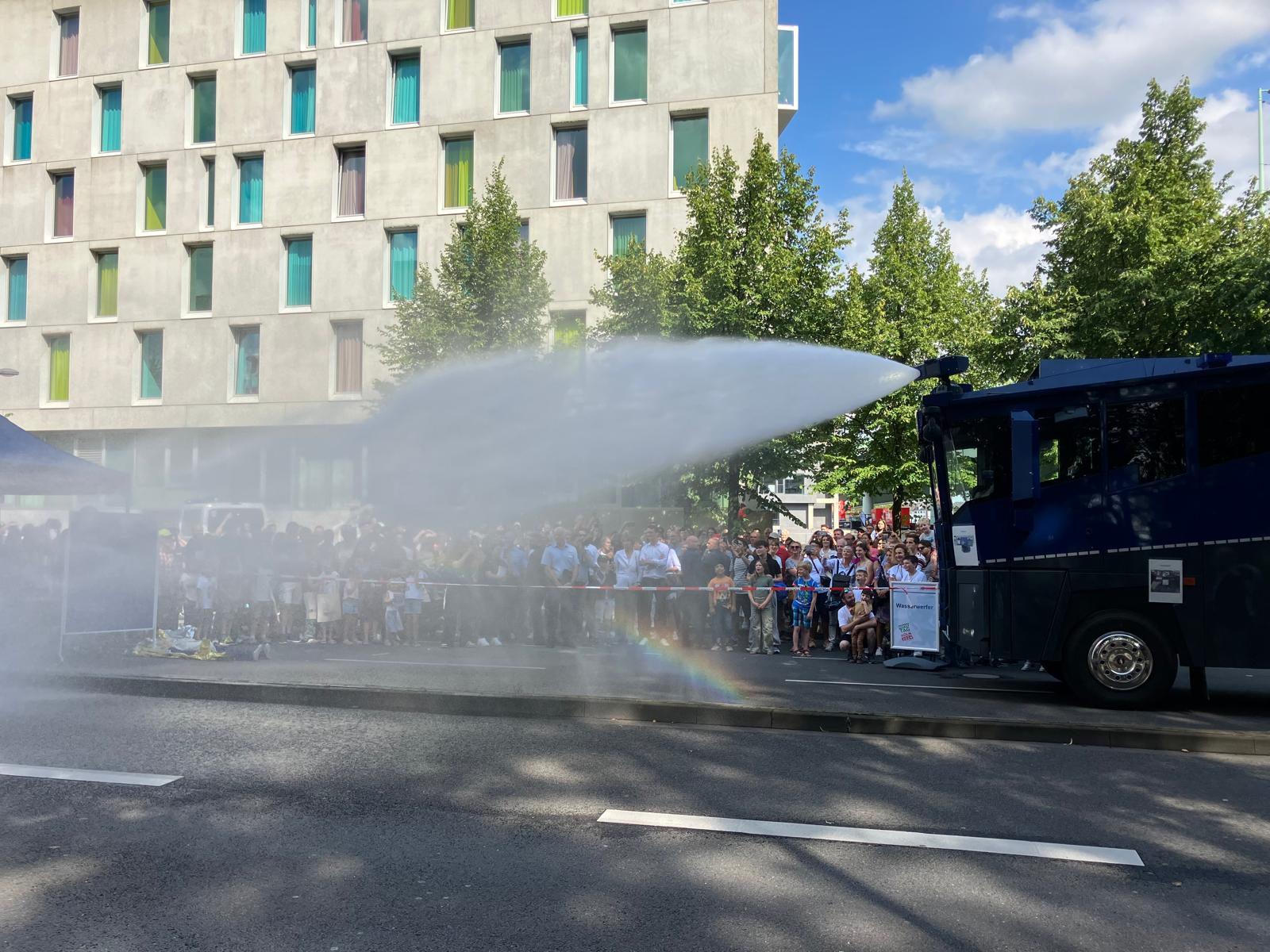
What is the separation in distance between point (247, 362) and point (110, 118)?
32.3 feet

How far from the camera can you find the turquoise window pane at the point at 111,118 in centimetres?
3266

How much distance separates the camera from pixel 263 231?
31047mm

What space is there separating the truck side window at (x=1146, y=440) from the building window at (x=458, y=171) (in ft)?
78.2

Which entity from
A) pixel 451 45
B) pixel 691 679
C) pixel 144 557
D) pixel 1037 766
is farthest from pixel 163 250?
pixel 1037 766

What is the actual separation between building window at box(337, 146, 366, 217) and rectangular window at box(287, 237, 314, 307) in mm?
1583

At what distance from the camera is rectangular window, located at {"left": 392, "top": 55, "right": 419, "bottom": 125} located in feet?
99.9

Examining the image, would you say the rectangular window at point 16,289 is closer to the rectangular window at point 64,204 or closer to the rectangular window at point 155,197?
the rectangular window at point 64,204

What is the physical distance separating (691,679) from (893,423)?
2010cm

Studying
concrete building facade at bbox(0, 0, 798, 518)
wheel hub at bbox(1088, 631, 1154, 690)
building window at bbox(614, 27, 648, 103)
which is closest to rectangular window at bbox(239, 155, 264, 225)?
concrete building facade at bbox(0, 0, 798, 518)

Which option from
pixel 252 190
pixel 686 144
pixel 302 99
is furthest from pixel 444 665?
pixel 302 99

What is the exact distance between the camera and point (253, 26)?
103ft

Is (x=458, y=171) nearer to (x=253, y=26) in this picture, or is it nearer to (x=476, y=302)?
(x=476, y=302)

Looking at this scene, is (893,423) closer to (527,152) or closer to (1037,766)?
(527,152)

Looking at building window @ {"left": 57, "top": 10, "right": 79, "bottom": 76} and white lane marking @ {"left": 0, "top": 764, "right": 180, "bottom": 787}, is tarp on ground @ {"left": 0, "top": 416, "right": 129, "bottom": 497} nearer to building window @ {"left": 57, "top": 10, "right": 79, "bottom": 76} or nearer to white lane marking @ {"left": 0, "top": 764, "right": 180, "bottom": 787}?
white lane marking @ {"left": 0, "top": 764, "right": 180, "bottom": 787}
